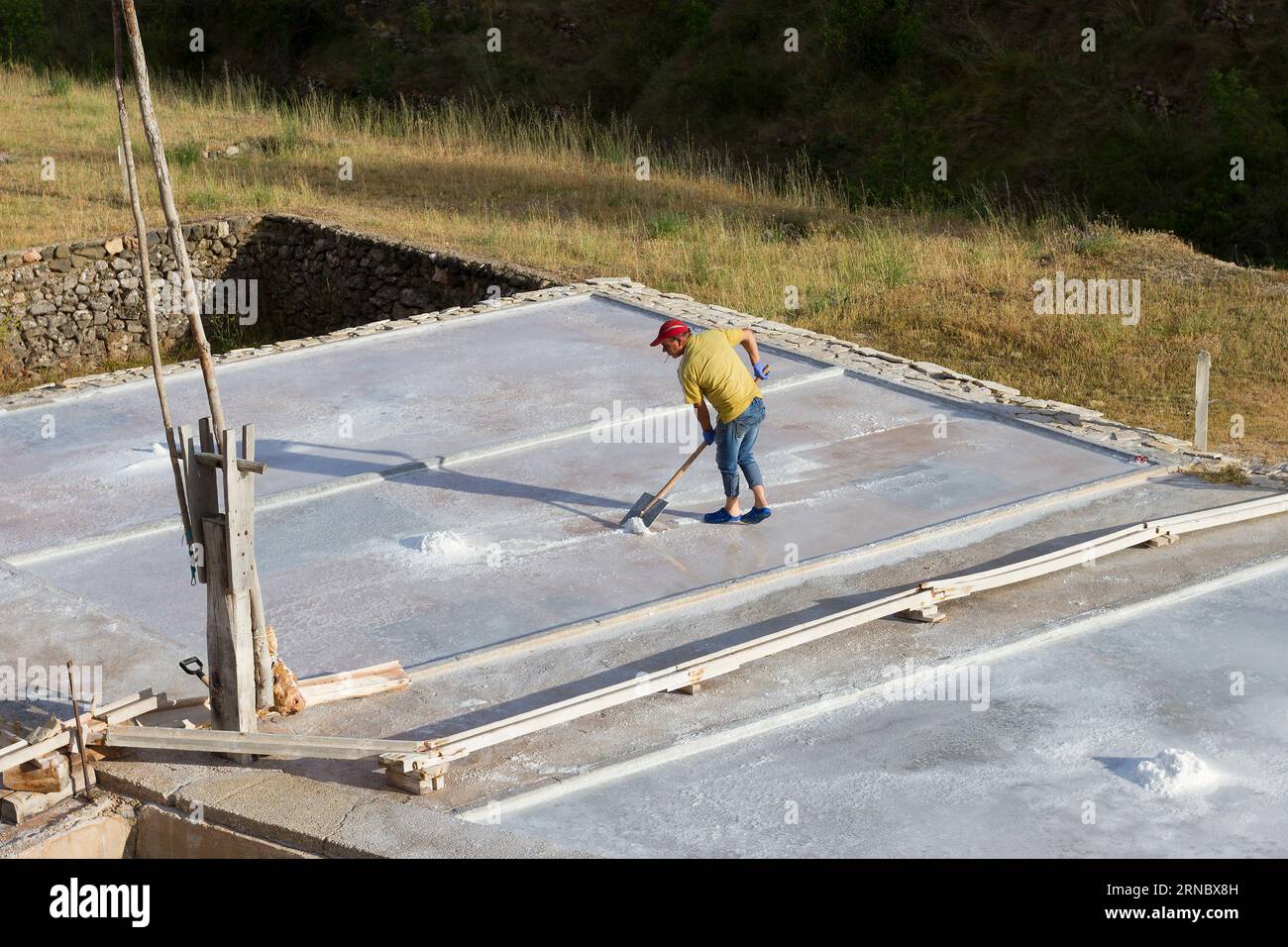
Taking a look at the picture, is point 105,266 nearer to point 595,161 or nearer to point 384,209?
point 384,209

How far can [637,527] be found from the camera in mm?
8688

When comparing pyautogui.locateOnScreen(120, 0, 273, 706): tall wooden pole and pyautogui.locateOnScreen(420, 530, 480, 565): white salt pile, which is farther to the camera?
pyautogui.locateOnScreen(420, 530, 480, 565): white salt pile

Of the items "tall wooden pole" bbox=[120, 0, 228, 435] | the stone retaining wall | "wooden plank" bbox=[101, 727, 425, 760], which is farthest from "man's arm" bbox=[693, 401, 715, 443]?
the stone retaining wall

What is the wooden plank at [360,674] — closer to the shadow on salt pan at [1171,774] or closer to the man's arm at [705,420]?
the man's arm at [705,420]

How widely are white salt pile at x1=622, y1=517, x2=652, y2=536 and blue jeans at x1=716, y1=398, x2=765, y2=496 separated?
0.50 m

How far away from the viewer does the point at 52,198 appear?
17109 millimetres

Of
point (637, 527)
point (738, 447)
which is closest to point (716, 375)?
point (738, 447)

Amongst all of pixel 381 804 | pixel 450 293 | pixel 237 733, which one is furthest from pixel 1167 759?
pixel 450 293

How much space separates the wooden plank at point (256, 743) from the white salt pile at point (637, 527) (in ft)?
8.84

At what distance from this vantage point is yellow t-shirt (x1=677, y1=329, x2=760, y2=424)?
28.2 feet

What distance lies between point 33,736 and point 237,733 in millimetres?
769

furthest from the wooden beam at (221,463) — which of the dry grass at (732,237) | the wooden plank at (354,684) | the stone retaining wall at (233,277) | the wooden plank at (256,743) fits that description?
the stone retaining wall at (233,277)

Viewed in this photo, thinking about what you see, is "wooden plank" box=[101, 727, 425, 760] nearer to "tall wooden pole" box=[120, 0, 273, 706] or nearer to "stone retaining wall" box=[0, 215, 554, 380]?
"tall wooden pole" box=[120, 0, 273, 706]

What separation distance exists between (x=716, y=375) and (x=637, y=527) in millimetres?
922
